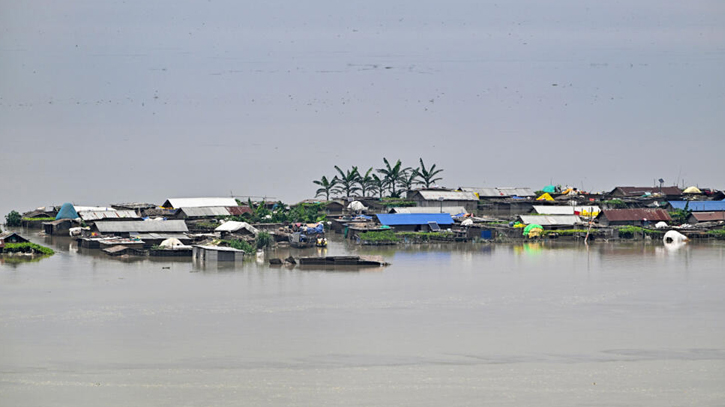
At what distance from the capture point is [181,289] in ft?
62.1

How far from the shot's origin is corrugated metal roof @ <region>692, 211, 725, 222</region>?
33.7 m

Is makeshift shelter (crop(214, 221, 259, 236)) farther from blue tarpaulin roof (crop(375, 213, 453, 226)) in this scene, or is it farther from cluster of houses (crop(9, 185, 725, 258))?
blue tarpaulin roof (crop(375, 213, 453, 226))

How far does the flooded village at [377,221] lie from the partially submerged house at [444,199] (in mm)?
42

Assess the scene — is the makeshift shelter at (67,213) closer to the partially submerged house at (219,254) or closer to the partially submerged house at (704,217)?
the partially submerged house at (219,254)

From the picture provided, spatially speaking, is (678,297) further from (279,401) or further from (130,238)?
(130,238)

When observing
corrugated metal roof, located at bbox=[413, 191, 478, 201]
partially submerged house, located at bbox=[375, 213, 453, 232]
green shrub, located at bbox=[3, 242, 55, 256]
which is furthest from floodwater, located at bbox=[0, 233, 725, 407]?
corrugated metal roof, located at bbox=[413, 191, 478, 201]

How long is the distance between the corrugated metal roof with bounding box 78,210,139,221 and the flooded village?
36 millimetres

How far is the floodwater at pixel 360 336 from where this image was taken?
1152cm

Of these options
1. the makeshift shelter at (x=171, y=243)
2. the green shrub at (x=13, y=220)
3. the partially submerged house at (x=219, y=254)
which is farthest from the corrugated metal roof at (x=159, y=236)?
the green shrub at (x=13, y=220)

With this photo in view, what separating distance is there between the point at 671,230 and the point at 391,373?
21158 millimetres

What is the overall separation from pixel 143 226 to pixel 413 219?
8956 mm

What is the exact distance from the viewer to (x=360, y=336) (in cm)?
1431

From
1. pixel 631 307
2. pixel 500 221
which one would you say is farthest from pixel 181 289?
pixel 500 221

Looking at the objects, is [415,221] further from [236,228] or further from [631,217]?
[631,217]
